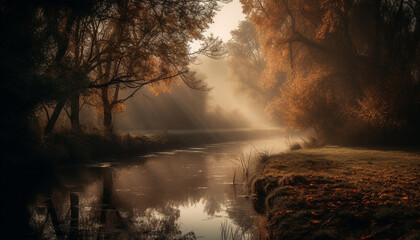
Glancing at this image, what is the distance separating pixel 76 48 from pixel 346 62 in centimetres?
1541

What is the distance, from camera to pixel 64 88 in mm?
15984

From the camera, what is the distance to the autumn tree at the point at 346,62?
62.4 ft

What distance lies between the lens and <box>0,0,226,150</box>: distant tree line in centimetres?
1326

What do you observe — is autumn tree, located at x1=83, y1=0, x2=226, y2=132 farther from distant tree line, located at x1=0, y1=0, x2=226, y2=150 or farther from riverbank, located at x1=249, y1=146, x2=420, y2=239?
riverbank, located at x1=249, y1=146, x2=420, y2=239

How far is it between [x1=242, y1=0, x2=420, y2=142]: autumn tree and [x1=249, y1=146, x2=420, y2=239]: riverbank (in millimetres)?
6808

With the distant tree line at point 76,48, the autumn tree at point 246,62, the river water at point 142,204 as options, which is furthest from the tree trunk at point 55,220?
the autumn tree at point 246,62

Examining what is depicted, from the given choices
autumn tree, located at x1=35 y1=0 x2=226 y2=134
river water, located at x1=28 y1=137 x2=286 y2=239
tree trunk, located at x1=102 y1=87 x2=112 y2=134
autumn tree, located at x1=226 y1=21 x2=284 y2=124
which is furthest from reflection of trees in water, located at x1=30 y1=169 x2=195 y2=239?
autumn tree, located at x1=226 y1=21 x2=284 y2=124

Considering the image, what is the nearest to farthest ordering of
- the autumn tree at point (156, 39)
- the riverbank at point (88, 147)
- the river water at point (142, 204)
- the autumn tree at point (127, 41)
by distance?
the river water at point (142, 204)
the riverbank at point (88, 147)
the autumn tree at point (127, 41)
the autumn tree at point (156, 39)

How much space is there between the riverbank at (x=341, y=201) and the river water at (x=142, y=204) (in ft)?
2.51

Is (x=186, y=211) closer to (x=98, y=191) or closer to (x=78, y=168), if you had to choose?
(x=98, y=191)

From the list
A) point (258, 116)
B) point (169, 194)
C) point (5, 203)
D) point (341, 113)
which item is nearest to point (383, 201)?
point (169, 194)

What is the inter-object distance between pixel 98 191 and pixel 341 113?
15241 mm

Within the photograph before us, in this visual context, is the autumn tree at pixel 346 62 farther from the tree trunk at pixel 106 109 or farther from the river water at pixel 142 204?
the tree trunk at pixel 106 109

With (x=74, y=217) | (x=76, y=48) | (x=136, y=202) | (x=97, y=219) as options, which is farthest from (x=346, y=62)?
(x=74, y=217)
